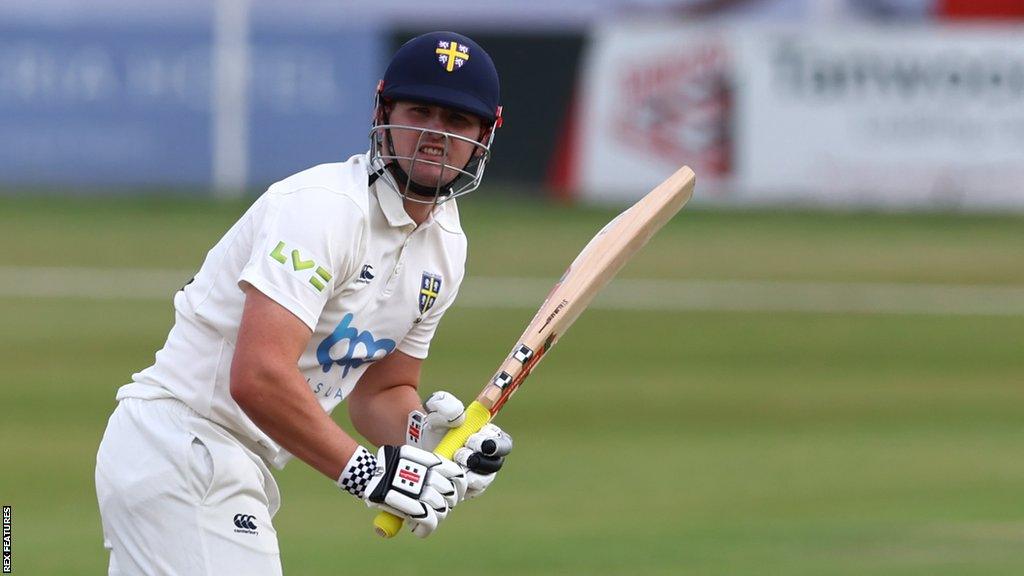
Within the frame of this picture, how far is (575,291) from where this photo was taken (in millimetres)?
4918

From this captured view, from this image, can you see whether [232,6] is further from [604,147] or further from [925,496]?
[925,496]

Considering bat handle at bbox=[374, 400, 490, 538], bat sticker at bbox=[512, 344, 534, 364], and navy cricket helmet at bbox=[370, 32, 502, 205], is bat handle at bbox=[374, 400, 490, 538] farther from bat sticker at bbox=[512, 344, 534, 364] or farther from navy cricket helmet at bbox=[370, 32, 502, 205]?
navy cricket helmet at bbox=[370, 32, 502, 205]

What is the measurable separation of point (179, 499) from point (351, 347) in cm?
54

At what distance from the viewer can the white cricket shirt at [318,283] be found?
4086 millimetres

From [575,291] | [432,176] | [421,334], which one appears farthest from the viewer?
[575,291]

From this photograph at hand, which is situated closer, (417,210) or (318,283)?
(318,283)

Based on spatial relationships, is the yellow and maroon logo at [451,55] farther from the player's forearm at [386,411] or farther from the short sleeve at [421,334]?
the player's forearm at [386,411]

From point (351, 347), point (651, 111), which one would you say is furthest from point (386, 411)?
point (651, 111)

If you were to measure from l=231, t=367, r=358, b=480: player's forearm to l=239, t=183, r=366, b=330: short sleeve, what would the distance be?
16 cm

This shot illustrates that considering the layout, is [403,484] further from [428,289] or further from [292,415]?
[428,289]

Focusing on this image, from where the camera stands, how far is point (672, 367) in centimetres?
1251

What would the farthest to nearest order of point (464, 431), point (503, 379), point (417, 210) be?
point (503, 379) < point (464, 431) < point (417, 210)

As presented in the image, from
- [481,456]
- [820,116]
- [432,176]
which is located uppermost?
[820,116]

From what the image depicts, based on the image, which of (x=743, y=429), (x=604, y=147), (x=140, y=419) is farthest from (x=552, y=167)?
(x=140, y=419)
